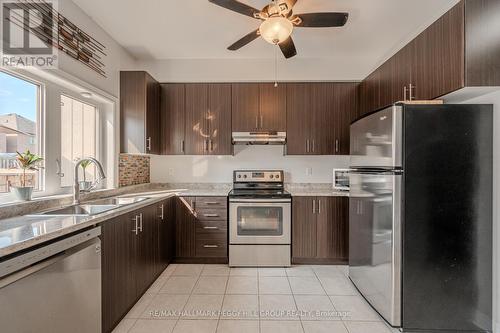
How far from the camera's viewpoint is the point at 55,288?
4.35 feet

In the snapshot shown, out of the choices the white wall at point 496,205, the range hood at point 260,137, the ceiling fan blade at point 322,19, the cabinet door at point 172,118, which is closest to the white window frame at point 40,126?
the cabinet door at point 172,118

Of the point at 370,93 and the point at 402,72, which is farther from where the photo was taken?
the point at 370,93

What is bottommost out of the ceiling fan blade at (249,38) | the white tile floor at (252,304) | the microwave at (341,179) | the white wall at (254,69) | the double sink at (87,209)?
the white tile floor at (252,304)

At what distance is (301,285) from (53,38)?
3187 millimetres

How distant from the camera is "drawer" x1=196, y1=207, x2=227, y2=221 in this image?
3.21 meters

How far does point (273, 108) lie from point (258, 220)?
1519 millimetres

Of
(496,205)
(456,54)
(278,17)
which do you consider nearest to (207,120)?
(278,17)

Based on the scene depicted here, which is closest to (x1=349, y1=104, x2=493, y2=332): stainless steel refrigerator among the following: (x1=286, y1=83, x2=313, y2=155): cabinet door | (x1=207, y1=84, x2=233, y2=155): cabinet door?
(x1=286, y1=83, x2=313, y2=155): cabinet door

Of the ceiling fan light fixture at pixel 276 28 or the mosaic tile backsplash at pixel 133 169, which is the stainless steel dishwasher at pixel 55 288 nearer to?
the mosaic tile backsplash at pixel 133 169

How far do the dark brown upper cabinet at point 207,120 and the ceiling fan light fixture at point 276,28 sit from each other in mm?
1690

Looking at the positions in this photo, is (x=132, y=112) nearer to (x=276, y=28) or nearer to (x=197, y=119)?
(x=197, y=119)

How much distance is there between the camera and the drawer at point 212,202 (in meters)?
3.21

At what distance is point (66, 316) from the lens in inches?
55.2

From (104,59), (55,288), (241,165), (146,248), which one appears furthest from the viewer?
(241,165)
